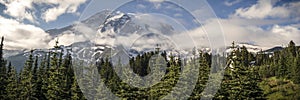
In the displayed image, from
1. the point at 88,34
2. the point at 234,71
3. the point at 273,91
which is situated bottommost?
the point at 273,91

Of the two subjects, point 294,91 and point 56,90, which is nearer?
point 56,90

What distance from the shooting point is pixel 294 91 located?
91.6 m

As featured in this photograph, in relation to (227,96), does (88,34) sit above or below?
above

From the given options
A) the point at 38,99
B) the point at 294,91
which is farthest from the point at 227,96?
the point at 294,91

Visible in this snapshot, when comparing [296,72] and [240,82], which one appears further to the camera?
[296,72]

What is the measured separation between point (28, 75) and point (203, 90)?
32.7 metres

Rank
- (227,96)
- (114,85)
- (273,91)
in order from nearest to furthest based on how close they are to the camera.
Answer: (227,96) < (114,85) < (273,91)

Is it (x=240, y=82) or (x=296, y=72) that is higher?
(x=240, y=82)

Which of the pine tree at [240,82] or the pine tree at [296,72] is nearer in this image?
the pine tree at [240,82]

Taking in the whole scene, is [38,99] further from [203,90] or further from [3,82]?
[203,90]

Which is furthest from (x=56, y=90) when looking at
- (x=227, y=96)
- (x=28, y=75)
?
(x=227, y=96)

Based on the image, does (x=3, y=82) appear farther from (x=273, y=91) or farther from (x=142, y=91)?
(x=273, y=91)

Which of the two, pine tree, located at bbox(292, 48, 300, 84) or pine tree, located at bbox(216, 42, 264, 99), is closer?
pine tree, located at bbox(216, 42, 264, 99)

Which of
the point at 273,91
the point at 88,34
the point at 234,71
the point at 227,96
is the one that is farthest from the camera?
the point at 273,91
